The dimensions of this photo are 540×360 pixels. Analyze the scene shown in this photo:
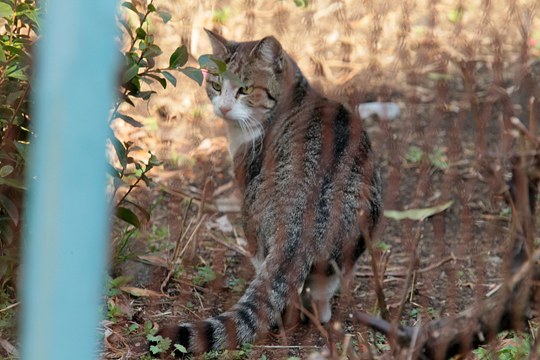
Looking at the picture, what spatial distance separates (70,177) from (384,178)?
120 inches

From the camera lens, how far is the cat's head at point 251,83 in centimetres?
359

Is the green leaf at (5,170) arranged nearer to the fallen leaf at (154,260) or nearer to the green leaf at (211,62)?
the green leaf at (211,62)

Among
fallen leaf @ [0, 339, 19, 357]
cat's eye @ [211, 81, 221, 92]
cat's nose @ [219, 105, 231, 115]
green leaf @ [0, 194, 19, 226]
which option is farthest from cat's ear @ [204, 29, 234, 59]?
fallen leaf @ [0, 339, 19, 357]

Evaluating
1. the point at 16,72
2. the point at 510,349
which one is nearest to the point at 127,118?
the point at 16,72

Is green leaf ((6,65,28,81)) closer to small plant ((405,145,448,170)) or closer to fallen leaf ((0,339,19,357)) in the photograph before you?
fallen leaf ((0,339,19,357))

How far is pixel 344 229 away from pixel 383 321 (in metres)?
1.16

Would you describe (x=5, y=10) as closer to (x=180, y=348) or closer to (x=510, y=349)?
(x=180, y=348)

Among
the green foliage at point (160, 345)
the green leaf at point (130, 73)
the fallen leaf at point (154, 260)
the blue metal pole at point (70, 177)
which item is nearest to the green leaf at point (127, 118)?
the green leaf at point (130, 73)

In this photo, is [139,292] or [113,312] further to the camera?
[139,292]

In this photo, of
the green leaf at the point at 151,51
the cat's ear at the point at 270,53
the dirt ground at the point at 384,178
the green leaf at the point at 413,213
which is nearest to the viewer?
the green leaf at the point at 151,51

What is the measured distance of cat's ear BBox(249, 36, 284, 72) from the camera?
357 cm

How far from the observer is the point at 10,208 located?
Result: 2662mm

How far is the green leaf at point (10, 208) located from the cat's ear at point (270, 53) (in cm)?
127

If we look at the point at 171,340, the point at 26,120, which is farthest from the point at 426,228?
the point at 26,120
